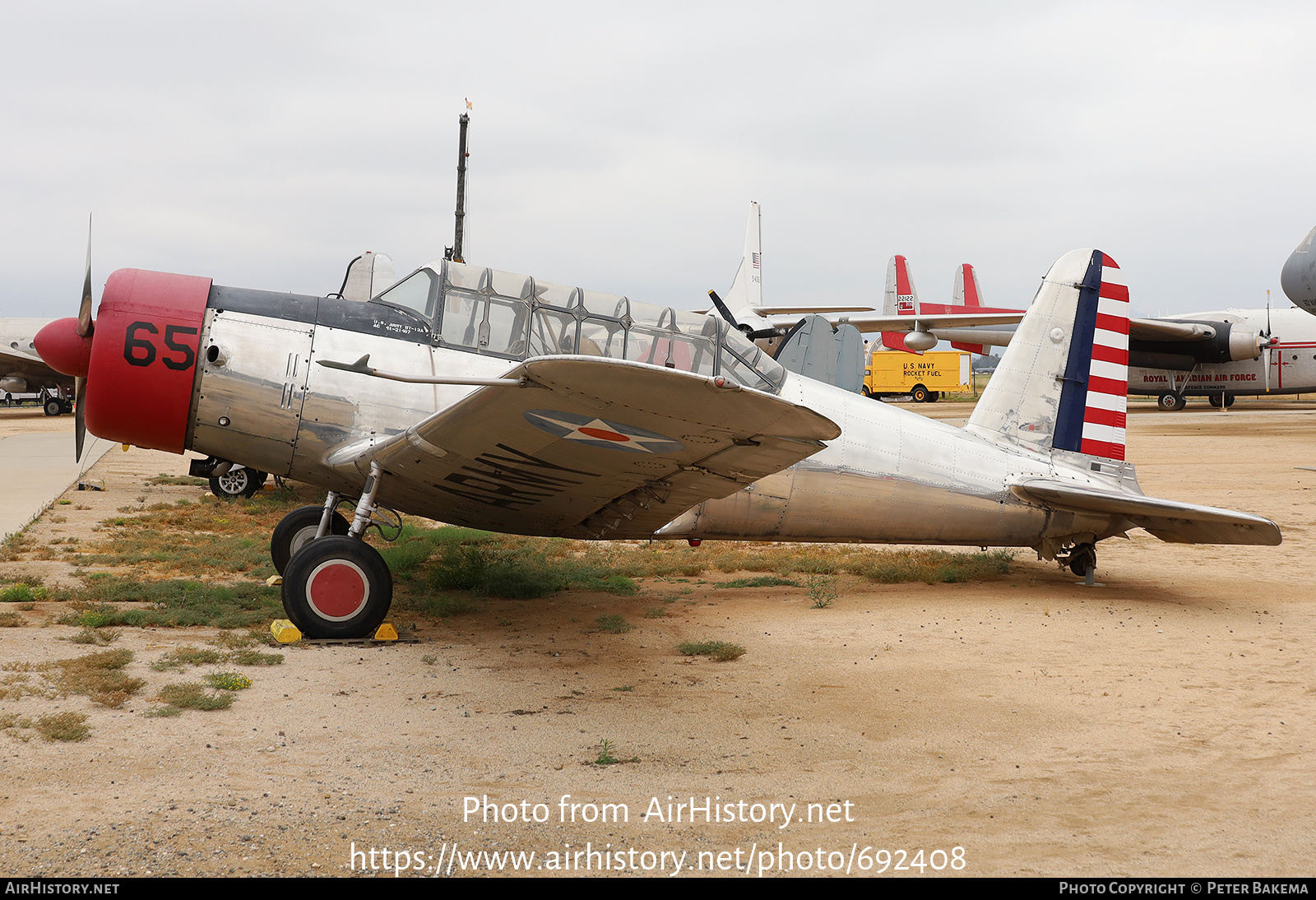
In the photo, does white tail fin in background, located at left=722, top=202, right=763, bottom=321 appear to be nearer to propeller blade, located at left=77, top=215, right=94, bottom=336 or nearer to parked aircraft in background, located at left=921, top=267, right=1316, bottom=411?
parked aircraft in background, located at left=921, top=267, right=1316, bottom=411

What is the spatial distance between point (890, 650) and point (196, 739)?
3.88 m

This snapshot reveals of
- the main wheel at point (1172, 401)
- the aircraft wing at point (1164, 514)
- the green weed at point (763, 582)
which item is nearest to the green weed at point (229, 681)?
the green weed at point (763, 582)

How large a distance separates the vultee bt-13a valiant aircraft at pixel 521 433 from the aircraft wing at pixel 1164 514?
2cm

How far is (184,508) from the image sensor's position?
10.8 meters

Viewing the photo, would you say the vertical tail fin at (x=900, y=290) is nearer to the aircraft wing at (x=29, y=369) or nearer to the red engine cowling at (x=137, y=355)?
the aircraft wing at (x=29, y=369)

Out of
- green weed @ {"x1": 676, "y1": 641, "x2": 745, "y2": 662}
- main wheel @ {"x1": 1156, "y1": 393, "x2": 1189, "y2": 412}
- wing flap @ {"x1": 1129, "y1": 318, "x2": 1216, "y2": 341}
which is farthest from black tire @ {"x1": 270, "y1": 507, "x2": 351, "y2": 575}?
main wheel @ {"x1": 1156, "y1": 393, "x2": 1189, "y2": 412}

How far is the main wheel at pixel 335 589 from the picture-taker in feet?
17.5

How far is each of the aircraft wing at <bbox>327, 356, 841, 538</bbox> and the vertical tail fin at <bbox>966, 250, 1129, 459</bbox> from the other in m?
3.49

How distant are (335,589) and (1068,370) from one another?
239 inches

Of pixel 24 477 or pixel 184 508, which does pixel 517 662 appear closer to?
pixel 184 508

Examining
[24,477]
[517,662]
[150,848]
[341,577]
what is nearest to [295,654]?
[341,577]

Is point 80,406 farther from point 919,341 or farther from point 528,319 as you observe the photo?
point 919,341

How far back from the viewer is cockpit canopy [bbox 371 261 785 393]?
5844mm

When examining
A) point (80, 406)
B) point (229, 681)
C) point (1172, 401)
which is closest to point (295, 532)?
point (80, 406)
